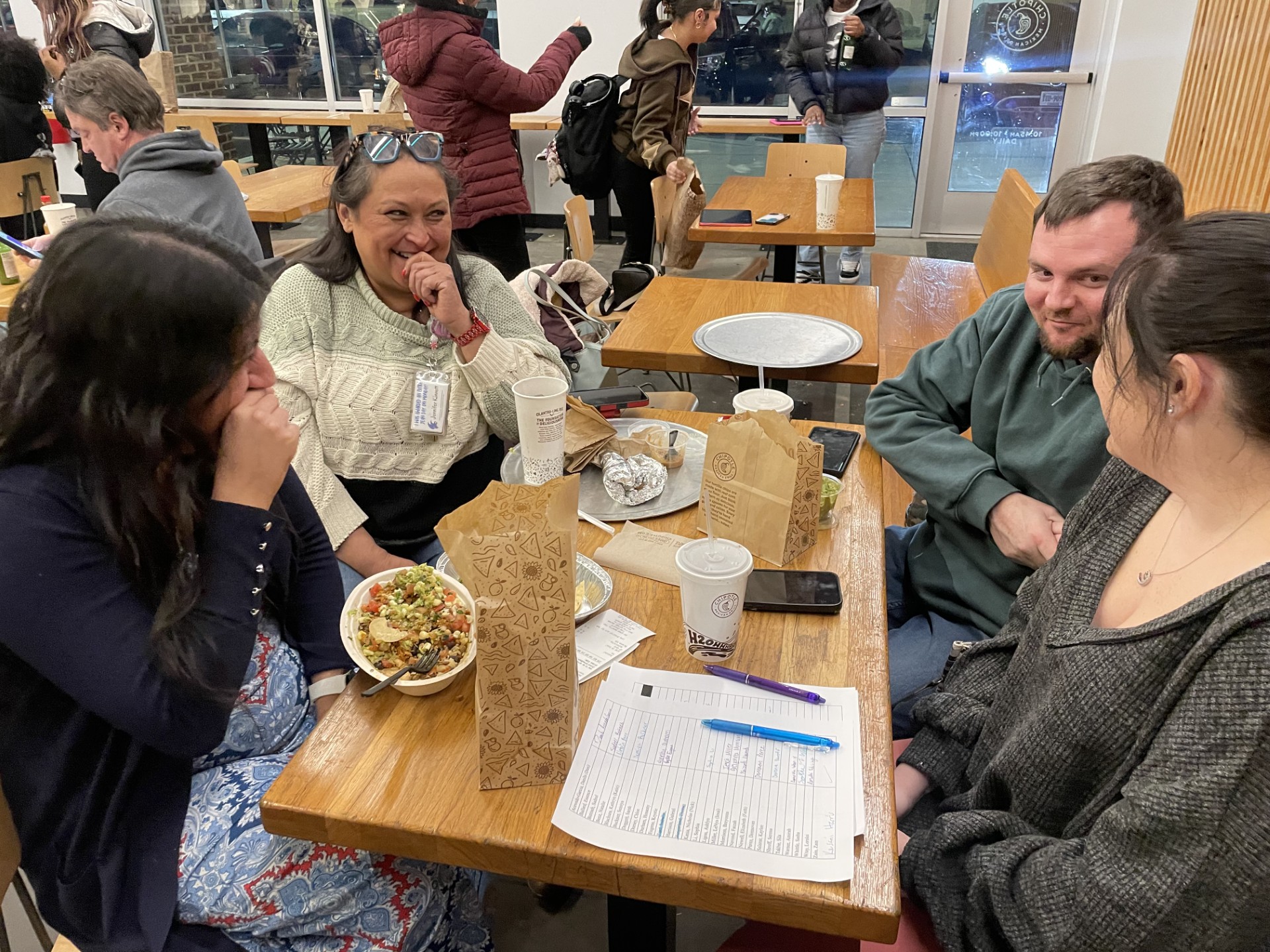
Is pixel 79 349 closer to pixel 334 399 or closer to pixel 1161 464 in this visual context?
pixel 334 399

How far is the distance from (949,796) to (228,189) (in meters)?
2.95

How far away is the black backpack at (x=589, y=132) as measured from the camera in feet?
12.8

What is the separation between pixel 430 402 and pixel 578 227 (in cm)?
201

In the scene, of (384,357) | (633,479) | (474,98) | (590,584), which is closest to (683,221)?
(474,98)

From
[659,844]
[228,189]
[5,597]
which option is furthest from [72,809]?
[228,189]

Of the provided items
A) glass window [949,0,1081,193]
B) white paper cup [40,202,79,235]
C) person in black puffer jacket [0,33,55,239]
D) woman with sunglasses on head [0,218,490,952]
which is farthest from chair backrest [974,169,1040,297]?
person in black puffer jacket [0,33,55,239]

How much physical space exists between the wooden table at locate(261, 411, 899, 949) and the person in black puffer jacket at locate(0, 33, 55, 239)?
4669mm

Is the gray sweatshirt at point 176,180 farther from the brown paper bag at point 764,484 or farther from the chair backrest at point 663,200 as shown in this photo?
the brown paper bag at point 764,484

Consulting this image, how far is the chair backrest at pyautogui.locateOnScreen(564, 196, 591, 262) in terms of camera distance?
3.51 metres

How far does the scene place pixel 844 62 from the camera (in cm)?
484

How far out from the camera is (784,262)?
13.1 ft

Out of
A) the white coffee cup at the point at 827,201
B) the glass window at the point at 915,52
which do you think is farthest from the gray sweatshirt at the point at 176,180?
the glass window at the point at 915,52

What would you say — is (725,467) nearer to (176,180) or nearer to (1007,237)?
(1007,237)

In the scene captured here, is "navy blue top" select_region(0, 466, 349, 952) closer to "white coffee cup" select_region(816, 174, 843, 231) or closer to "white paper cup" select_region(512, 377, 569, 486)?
"white paper cup" select_region(512, 377, 569, 486)
